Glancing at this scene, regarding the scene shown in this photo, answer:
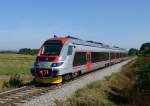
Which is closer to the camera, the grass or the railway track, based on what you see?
the grass

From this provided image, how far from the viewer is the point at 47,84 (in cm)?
2238

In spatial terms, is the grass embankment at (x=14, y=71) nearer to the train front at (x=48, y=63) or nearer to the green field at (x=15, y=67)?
the green field at (x=15, y=67)

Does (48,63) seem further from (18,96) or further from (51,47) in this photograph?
(18,96)

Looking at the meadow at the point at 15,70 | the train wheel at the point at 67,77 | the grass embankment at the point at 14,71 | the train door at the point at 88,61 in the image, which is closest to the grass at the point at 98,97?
the train wheel at the point at 67,77

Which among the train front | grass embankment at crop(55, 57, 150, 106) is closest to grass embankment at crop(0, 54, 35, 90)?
the train front

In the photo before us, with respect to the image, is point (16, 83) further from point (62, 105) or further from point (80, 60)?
point (62, 105)

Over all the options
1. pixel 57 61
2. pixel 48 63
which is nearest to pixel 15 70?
pixel 48 63

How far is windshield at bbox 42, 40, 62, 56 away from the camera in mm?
21906

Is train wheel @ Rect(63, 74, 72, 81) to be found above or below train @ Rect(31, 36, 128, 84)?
below

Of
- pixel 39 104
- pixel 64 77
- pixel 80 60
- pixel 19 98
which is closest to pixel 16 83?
pixel 64 77

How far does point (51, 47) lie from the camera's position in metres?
22.3

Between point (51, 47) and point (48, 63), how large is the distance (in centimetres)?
146

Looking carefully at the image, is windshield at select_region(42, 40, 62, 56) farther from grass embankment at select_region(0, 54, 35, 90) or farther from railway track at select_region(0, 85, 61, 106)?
grass embankment at select_region(0, 54, 35, 90)

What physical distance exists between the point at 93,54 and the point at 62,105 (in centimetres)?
1991
